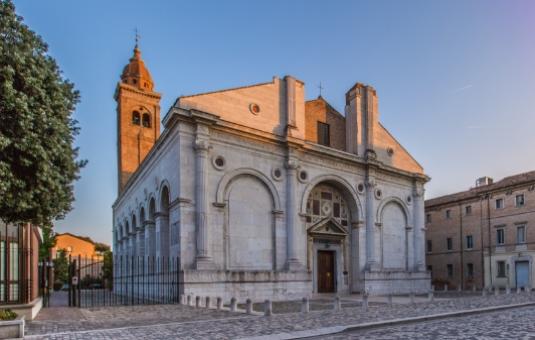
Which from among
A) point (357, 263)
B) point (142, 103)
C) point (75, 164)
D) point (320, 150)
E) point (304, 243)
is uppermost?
point (142, 103)

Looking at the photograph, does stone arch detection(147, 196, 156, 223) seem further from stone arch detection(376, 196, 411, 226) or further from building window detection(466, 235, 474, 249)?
building window detection(466, 235, 474, 249)

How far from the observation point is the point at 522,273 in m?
34.5

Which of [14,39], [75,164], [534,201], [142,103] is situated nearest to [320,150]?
[75,164]

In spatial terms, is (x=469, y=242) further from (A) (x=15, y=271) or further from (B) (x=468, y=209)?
(A) (x=15, y=271)

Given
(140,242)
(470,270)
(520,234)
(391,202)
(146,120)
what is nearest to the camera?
(140,242)

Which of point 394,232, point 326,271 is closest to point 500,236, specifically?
point 394,232

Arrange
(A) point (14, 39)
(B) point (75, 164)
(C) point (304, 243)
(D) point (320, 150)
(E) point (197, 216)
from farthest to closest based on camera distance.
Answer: (D) point (320, 150)
(C) point (304, 243)
(E) point (197, 216)
(B) point (75, 164)
(A) point (14, 39)

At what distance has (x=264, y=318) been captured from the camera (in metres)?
12.6

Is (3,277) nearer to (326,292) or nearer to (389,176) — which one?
(326,292)

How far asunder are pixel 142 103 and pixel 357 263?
92.8ft

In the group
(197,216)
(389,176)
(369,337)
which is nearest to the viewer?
(369,337)

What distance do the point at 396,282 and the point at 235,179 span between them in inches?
560

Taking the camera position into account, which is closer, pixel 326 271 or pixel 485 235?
pixel 326 271

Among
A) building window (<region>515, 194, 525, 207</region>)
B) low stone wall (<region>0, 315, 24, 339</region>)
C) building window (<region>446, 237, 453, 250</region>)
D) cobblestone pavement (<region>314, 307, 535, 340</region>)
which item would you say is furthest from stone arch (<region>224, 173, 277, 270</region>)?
building window (<region>446, 237, 453, 250</region>)
